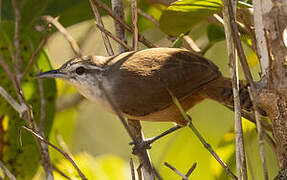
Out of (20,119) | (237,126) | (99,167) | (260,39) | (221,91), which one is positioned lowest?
(99,167)

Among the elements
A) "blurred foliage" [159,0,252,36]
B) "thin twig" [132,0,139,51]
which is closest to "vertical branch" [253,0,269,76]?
"blurred foliage" [159,0,252,36]

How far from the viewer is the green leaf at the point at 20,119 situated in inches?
92.7

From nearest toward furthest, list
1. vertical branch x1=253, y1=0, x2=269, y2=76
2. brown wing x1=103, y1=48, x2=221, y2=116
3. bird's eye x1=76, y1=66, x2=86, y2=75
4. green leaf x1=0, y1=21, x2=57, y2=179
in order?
vertical branch x1=253, y1=0, x2=269, y2=76, brown wing x1=103, y1=48, x2=221, y2=116, bird's eye x1=76, y1=66, x2=86, y2=75, green leaf x1=0, y1=21, x2=57, y2=179

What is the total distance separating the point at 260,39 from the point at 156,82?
48 centimetres

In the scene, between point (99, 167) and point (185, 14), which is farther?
point (99, 167)

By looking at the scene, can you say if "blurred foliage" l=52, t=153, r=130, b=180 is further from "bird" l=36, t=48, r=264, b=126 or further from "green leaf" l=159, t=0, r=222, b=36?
"green leaf" l=159, t=0, r=222, b=36

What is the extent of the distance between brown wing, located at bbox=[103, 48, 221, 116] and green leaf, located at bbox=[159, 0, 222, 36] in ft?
0.40

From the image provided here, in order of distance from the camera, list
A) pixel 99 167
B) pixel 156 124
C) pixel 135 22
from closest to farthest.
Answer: pixel 135 22 < pixel 99 167 < pixel 156 124

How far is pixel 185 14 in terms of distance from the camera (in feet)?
6.73

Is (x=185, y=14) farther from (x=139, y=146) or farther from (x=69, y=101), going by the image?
(x=69, y=101)

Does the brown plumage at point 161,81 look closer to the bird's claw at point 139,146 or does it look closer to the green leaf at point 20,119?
the bird's claw at point 139,146

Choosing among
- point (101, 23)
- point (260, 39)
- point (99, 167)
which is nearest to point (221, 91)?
point (260, 39)

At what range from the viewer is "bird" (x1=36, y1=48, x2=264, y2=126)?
205 centimetres

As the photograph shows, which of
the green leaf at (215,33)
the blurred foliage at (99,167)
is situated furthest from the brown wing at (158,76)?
the blurred foliage at (99,167)
